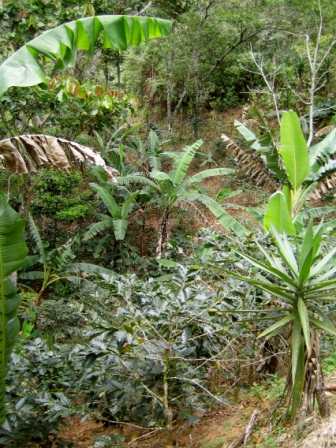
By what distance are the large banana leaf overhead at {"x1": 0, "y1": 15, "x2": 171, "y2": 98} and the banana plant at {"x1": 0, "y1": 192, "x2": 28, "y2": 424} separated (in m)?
1.09

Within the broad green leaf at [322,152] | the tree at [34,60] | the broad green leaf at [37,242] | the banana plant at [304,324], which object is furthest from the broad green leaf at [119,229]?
the banana plant at [304,324]

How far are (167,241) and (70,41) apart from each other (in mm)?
6829

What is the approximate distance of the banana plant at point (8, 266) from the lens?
2770 millimetres

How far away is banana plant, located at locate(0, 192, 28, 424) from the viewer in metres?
2.77

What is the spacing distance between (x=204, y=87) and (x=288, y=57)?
3.47 m

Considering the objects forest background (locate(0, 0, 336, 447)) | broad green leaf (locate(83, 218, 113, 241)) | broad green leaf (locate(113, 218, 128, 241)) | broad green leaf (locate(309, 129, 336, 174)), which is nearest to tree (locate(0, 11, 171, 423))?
forest background (locate(0, 0, 336, 447))

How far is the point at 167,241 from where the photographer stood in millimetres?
10305

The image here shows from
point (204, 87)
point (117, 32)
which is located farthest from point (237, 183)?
point (117, 32)

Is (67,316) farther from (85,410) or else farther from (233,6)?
(233,6)

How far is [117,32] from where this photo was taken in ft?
14.1

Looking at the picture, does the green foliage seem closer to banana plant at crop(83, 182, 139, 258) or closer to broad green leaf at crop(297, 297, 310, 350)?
banana plant at crop(83, 182, 139, 258)

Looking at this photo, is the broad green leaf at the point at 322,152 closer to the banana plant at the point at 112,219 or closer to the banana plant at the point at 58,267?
the banana plant at the point at 112,219

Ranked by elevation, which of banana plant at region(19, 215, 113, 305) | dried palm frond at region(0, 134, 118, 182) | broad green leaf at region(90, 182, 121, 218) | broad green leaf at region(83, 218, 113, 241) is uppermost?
dried palm frond at region(0, 134, 118, 182)

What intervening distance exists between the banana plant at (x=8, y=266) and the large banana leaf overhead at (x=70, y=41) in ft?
3.57
